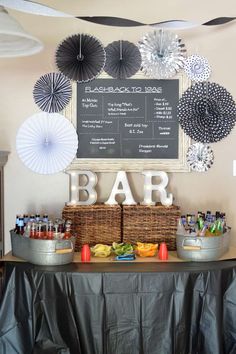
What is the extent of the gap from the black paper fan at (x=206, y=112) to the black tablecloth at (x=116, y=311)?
3.27 feet

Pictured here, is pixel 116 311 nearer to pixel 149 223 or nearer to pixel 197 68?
pixel 149 223

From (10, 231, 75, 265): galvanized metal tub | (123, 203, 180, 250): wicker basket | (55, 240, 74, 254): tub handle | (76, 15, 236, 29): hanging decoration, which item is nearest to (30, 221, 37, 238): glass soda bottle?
(10, 231, 75, 265): galvanized metal tub

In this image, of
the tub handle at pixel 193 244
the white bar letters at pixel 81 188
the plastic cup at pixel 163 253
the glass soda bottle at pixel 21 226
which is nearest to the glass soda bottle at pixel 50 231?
the glass soda bottle at pixel 21 226

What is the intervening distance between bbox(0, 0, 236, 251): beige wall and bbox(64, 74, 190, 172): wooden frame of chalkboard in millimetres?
117

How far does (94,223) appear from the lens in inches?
91.3

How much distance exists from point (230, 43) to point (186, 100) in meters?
0.47

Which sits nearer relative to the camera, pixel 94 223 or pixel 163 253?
pixel 163 253

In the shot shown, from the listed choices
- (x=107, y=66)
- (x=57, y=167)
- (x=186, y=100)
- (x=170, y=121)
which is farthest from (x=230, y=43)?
(x=57, y=167)

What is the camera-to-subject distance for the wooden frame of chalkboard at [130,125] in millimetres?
2596

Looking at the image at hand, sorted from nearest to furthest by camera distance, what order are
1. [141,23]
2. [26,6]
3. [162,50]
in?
[26,6] → [141,23] → [162,50]

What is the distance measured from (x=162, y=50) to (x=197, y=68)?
9.7 inches

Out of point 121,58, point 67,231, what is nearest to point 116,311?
point 67,231

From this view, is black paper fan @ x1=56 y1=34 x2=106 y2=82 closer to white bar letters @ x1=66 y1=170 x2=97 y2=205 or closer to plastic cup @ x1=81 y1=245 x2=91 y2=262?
white bar letters @ x1=66 y1=170 x2=97 y2=205

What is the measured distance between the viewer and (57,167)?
8.51 feet
